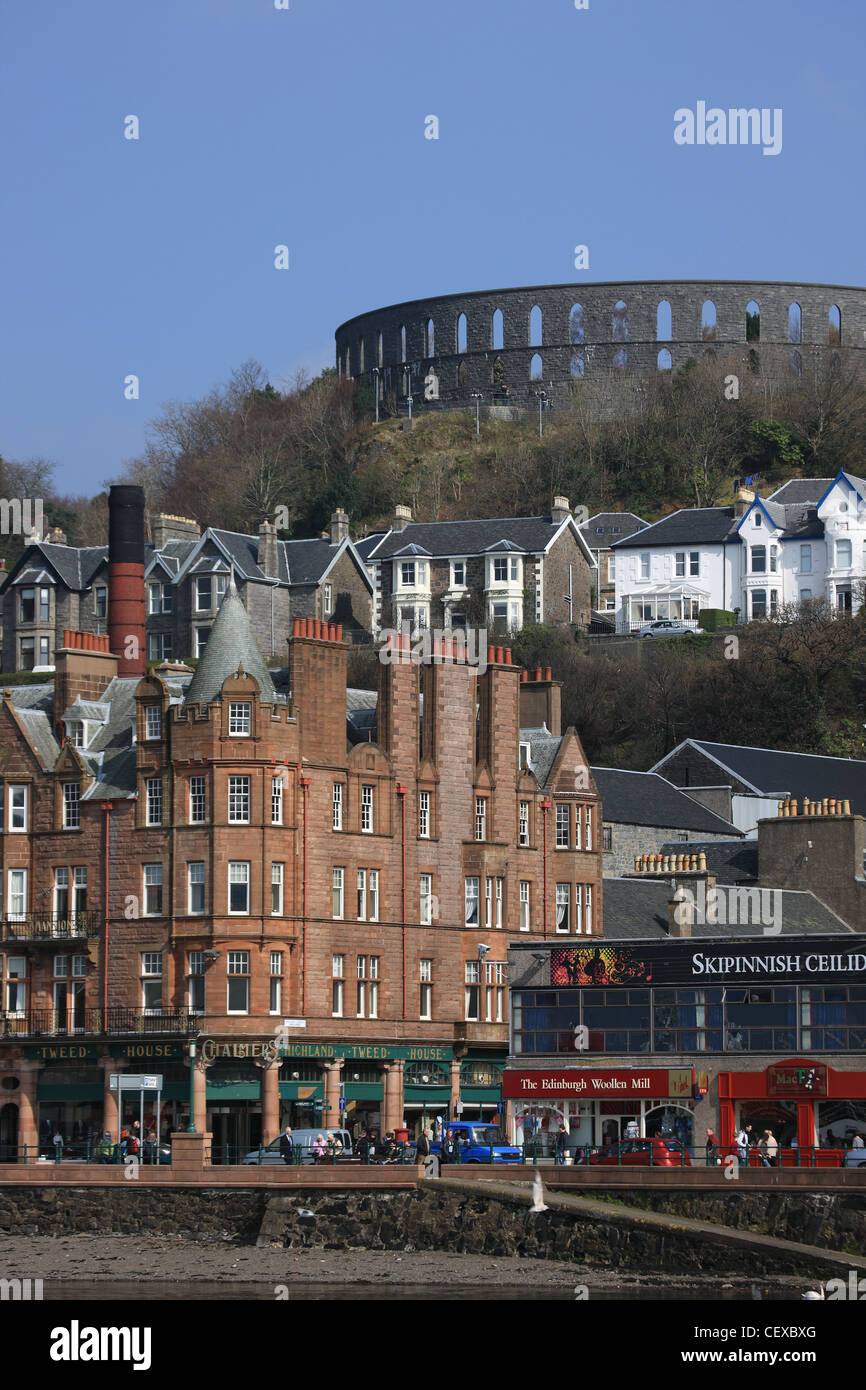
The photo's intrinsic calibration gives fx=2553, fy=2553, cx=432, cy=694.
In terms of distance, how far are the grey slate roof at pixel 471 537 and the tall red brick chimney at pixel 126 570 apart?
23141 millimetres

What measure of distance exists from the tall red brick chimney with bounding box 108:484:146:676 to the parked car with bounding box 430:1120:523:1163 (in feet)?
124

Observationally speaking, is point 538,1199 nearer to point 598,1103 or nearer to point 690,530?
point 598,1103

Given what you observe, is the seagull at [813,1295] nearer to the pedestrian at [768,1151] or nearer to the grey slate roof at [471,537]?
the pedestrian at [768,1151]

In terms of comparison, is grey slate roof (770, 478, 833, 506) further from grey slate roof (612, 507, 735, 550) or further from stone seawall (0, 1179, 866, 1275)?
stone seawall (0, 1179, 866, 1275)

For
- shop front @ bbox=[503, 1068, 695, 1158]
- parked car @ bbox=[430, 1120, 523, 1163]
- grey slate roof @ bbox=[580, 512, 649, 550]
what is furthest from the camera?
grey slate roof @ bbox=[580, 512, 649, 550]

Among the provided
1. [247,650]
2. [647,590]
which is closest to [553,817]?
[247,650]

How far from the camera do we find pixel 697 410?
442 feet

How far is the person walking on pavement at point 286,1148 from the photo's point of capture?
55.4 metres

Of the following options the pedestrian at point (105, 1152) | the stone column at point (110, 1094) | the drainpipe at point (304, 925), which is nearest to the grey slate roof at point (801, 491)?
the drainpipe at point (304, 925)

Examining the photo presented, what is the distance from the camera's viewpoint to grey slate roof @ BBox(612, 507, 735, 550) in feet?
387

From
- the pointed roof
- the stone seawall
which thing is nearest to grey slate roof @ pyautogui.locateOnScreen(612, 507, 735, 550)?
the pointed roof

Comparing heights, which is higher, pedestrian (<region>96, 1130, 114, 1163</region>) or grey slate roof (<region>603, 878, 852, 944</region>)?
grey slate roof (<region>603, 878, 852, 944</region>)

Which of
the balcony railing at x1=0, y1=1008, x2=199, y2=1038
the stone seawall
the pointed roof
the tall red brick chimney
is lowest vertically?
the stone seawall

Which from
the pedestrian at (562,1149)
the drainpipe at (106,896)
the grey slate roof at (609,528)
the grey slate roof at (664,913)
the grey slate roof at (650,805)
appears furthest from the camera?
the grey slate roof at (609,528)
